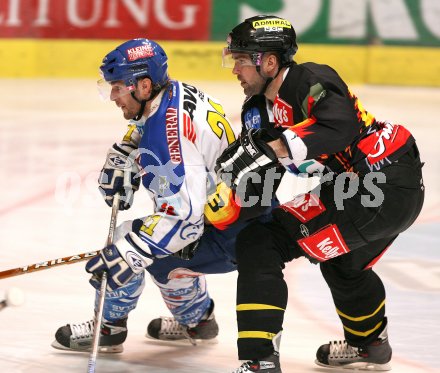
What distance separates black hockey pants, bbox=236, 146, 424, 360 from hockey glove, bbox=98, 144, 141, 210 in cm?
57

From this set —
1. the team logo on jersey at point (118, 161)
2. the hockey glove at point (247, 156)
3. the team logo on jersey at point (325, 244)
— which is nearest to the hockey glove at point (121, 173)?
the team logo on jersey at point (118, 161)

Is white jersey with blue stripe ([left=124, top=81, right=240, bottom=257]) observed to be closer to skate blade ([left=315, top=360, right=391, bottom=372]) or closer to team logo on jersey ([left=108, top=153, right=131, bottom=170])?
team logo on jersey ([left=108, top=153, right=131, bottom=170])

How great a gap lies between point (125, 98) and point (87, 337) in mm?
880

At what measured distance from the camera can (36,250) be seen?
4.93m

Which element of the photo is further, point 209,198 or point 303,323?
point 303,323

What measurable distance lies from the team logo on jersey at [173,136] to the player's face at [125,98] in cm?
14

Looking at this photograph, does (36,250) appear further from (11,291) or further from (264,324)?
(264,324)

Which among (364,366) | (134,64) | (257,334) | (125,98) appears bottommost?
(364,366)

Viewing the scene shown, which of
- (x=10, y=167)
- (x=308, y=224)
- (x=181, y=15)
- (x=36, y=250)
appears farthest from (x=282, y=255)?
(x=181, y=15)

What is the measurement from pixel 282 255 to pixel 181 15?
20.4 feet

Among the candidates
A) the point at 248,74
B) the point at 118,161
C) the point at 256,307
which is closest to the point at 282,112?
the point at 248,74

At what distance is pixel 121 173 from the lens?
3.78 meters

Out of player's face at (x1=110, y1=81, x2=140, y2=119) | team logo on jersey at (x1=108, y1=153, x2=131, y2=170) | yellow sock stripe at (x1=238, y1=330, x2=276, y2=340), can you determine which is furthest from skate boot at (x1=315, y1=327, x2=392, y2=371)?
player's face at (x1=110, y1=81, x2=140, y2=119)

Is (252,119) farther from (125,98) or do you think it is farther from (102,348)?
(102,348)
